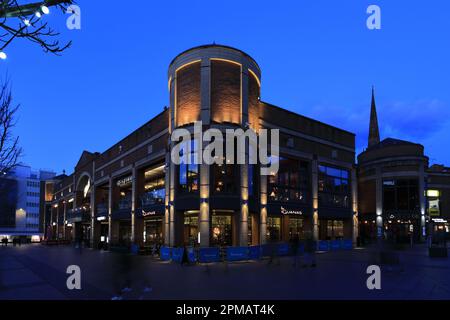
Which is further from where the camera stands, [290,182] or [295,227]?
[295,227]

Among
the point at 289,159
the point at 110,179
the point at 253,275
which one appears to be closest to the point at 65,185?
the point at 110,179

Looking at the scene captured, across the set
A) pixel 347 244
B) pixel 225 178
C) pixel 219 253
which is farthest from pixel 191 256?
pixel 347 244

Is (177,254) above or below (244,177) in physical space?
below

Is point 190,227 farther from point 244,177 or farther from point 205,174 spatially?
point 244,177

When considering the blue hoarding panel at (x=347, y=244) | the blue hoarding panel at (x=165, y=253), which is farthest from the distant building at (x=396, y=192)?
the blue hoarding panel at (x=165, y=253)

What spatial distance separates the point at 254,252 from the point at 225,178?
18.9 ft

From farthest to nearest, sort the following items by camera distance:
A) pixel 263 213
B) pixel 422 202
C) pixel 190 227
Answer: pixel 422 202, pixel 190 227, pixel 263 213

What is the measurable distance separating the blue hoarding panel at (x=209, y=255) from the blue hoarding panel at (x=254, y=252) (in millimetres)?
2348

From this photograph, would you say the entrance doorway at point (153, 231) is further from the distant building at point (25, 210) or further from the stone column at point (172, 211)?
the distant building at point (25, 210)

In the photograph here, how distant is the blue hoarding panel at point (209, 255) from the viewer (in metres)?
24.5

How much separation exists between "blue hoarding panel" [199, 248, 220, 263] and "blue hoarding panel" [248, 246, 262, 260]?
7.70 feet

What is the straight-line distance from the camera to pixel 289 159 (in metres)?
37.6
